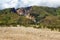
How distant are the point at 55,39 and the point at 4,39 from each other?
20.3 ft

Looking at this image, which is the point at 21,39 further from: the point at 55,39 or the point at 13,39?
the point at 55,39

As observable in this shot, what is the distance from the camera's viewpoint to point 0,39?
2223 centimetres

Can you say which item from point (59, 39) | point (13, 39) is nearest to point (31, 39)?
point (13, 39)

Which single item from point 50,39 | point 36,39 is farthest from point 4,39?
point 50,39

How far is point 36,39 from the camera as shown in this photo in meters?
24.1

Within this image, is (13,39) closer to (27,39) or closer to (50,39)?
(27,39)

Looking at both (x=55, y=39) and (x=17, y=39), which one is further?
(x=55, y=39)

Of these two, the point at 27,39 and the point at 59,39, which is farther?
the point at 59,39

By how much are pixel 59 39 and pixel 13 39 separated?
19.6 feet

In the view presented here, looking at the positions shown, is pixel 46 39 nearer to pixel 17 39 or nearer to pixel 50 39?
pixel 50 39

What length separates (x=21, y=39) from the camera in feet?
75.6

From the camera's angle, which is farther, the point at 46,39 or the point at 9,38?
the point at 46,39

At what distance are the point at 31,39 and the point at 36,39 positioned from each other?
920 mm

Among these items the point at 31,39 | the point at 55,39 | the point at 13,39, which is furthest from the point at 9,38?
the point at 55,39
